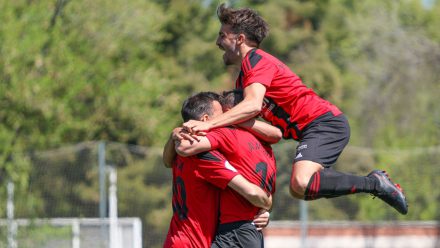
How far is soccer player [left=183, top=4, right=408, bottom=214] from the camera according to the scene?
572cm

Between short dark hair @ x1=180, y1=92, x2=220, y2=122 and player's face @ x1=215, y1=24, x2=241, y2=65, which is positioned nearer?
short dark hair @ x1=180, y1=92, x2=220, y2=122

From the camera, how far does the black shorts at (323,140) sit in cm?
597

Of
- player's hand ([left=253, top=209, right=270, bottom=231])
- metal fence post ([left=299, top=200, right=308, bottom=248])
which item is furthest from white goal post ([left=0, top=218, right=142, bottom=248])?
player's hand ([left=253, top=209, right=270, bottom=231])

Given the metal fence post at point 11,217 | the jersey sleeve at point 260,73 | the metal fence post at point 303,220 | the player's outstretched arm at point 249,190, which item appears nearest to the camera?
the player's outstretched arm at point 249,190

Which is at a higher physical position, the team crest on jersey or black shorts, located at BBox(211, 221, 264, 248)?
the team crest on jersey

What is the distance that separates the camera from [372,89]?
27.6m

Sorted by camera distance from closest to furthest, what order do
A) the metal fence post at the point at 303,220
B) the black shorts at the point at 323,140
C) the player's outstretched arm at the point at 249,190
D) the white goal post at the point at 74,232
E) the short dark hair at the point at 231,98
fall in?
the player's outstretched arm at the point at 249,190, the short dark hair at the point at 231,98, the black shorts at the point at 323,140, the white goal post at the point at 74,232, the metal fence post at the point at 303,220

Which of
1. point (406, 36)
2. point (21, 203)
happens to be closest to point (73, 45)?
point (21, 203)

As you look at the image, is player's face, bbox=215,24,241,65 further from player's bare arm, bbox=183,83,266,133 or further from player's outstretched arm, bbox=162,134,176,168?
player's outstretched arm, bbox=162,134,176,168

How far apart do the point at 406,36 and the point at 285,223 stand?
10538mm

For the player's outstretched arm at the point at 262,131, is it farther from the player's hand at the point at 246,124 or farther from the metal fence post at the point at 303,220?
the metal fence post at the point at 303,220

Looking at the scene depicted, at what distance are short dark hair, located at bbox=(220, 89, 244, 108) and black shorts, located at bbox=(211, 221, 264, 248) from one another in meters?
0.73

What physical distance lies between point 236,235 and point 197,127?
0.59 meters

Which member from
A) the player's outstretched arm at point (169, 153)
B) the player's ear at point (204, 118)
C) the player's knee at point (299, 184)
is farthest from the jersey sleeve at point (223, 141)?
the player's knee at point (299, 184)
